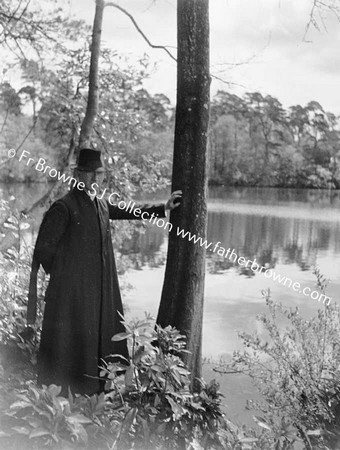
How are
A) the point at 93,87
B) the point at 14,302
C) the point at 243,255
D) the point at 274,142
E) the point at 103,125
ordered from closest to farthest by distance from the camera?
the point at 14,302
the point at 93,87
the point at 103,125
the point at 243,255
the point at 274,142

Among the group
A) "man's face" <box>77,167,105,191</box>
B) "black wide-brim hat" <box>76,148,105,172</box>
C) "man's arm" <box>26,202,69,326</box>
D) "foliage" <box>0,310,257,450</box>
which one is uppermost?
"black wide-brim hat" <box>76,148,105,172</box>

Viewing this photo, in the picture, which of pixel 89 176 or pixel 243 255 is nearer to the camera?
pixel 89 176

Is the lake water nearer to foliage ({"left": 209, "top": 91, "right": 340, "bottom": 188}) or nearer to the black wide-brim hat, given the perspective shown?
foliage ({"left": 209, "top": 91, "right": 340, "bottom": 188})

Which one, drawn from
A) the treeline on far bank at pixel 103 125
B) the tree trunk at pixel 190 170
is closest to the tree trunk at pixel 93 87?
the treeline on far bank at pixel 103 125

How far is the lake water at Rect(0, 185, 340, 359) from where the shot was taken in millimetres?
10562

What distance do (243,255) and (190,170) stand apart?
43.4 feet

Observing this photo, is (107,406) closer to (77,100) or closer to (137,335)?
(137,335)

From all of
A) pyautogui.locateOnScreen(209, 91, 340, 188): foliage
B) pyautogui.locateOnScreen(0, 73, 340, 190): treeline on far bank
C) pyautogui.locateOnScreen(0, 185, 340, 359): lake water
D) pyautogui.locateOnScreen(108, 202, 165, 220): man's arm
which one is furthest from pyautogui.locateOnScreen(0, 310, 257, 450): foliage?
pyautogui.locateOnScreen(209, 91, 340, 188): foliage

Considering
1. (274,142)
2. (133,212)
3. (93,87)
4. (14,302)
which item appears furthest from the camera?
(274,142)

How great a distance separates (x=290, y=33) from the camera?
20.5ft

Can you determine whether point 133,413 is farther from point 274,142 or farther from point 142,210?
point 274,142

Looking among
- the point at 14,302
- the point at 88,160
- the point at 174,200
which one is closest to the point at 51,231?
the point at 88,160

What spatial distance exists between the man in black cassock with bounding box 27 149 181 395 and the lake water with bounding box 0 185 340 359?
470 cm

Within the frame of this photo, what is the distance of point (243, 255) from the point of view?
17000 millimetres
